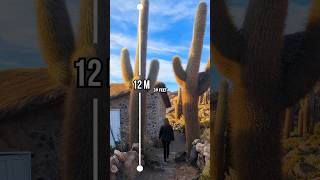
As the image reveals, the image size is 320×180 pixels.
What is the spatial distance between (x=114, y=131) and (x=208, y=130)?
1.22 metres

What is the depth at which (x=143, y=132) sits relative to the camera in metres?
6.11

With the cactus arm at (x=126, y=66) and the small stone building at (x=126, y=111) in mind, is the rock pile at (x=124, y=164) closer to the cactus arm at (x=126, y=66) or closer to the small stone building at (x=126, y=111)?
the small stone building at (x=126, y=111)

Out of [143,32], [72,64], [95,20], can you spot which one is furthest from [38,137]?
[143,32]

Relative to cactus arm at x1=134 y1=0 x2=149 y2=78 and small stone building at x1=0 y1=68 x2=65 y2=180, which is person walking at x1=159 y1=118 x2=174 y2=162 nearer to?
cactus arm at x1=134 y1=0 x2=149 y2=78

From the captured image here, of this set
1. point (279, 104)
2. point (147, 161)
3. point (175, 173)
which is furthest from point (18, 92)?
point (279, 104)

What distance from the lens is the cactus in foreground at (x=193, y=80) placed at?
5906 millimetres

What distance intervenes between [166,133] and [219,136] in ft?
2.30

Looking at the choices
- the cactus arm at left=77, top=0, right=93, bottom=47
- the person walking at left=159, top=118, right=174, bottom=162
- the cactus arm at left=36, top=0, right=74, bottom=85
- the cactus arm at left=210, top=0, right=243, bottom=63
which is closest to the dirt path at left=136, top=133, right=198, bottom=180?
the person walking at left=159, top=118, right=174, bottom=162

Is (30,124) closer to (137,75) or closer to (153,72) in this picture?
(137,75)

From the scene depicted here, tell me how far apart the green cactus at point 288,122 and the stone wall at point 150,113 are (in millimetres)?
1532

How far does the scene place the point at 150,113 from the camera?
612 centimetres

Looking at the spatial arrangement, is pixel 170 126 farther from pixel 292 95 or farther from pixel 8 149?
pixel 8 149

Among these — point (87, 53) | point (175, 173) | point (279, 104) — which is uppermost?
point (87, 53)

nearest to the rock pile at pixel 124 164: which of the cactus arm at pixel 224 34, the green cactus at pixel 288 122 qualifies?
the cactus arm at pixel 224 34
